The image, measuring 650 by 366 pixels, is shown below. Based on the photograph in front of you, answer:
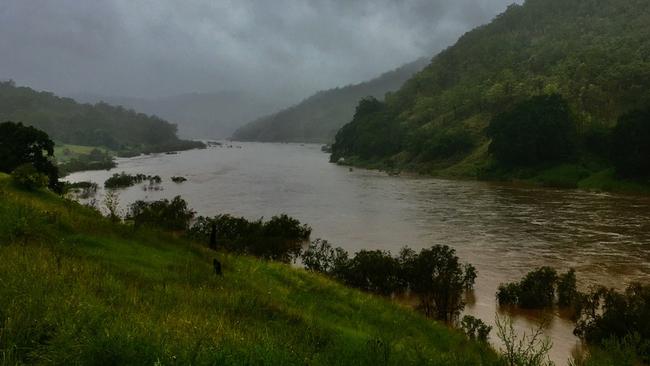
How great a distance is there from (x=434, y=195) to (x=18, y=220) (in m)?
68.0

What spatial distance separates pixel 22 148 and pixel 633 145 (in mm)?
84540

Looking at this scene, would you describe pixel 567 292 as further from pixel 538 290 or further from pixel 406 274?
pixel 406 274

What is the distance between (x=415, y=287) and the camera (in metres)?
29.6

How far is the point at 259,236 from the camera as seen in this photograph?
3934 centimetres

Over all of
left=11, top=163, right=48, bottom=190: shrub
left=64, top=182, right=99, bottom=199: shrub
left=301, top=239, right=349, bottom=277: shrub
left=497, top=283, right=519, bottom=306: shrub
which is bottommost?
left=497, top=283, right=519, bottom=306: shrub

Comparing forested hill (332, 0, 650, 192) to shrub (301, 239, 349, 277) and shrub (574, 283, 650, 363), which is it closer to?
shrub (301, 239, 349, 277)

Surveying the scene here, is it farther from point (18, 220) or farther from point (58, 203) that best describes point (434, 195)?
point (18, 220)

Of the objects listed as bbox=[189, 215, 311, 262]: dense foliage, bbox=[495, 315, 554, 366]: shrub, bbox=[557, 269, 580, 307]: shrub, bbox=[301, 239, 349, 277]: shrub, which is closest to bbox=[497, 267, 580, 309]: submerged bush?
bbox=[557, 269, 580, 307]: shrub

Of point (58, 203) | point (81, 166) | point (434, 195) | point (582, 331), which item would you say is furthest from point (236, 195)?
point (81, 166)

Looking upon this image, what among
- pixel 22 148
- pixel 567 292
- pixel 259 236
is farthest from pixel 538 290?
pixel 22 148

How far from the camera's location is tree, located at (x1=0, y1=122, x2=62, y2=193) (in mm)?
46281

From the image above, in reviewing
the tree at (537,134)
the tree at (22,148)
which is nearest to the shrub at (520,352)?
the tree at (22,148)

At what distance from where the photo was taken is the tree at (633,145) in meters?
74.8

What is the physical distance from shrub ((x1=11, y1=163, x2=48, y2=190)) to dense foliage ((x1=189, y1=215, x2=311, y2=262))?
42.4 feet
